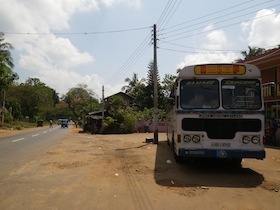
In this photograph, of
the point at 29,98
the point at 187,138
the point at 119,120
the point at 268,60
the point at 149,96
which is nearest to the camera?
the point at 187,138

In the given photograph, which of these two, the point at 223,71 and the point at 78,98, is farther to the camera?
the point at 78,98

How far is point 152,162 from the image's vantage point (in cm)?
1188

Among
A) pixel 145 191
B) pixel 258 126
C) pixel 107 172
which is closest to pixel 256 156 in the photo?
pixel 258 126

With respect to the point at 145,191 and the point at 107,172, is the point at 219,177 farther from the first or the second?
the point at 107,172

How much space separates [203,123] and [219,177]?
5.26 feet

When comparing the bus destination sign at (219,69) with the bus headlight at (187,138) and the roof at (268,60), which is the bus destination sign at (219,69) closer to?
the bus headlight at (187,138)

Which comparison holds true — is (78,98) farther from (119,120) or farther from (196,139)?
(196,139)

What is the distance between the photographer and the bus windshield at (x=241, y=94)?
9.09 m

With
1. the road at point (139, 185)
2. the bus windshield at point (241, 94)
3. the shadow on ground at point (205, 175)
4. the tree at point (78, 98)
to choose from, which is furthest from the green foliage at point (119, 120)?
the tree at point (78, 98)

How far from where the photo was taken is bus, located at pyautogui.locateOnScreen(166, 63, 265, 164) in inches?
352

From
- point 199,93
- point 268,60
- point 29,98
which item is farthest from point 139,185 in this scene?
point 29,98

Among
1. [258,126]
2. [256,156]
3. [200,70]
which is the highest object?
[200,70]

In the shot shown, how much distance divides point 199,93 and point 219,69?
3.09 ft

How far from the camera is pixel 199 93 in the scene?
9328 mm
